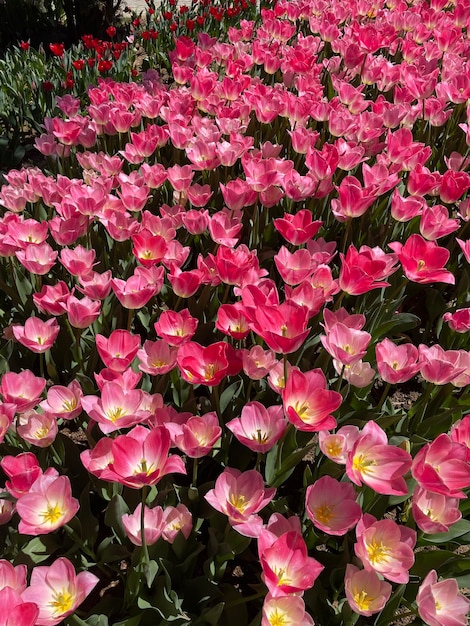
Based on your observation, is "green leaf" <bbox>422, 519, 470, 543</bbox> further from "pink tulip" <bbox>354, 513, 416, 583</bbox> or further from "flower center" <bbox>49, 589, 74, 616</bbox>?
"flower center" <bbox>49, 589, 74, 616</bbox>

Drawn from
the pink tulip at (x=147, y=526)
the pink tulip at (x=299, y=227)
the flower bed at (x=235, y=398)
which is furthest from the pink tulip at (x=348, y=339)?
the pink tulip at (x=147, y=526)

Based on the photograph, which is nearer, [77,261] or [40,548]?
[40,548]

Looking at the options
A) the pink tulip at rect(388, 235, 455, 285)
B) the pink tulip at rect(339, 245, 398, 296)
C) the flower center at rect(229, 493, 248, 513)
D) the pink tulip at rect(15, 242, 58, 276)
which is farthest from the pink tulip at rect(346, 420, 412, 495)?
the pink tulip at rect(15, 242, 58, 276)

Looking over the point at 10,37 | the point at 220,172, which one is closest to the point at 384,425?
the point at 220,172

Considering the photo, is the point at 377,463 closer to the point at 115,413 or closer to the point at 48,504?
the point at 115,413

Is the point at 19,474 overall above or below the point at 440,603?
above

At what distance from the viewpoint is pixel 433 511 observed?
3.78 ft

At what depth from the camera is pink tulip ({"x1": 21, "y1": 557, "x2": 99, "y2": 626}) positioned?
3.41ft

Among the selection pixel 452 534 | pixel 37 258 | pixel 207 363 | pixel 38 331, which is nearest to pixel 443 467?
pixel 452 534

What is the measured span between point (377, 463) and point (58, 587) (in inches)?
26.6

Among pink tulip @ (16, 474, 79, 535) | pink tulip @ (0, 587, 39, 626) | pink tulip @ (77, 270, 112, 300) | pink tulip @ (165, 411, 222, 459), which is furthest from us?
pink tulip @ (77, 270, 112, 300)

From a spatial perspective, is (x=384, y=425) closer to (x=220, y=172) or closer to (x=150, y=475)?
(x=150, y=475)

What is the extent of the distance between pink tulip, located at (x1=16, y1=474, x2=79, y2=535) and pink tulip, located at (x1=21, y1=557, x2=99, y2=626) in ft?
0.27

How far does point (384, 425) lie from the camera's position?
146cm
